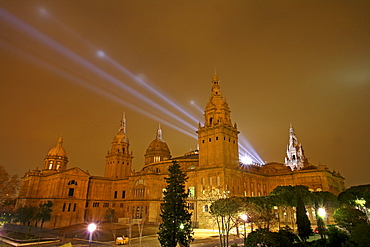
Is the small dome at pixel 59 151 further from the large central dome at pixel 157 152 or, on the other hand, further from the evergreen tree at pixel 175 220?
the evergreen tree at pixel 175 220

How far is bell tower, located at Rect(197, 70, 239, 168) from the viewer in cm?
5503

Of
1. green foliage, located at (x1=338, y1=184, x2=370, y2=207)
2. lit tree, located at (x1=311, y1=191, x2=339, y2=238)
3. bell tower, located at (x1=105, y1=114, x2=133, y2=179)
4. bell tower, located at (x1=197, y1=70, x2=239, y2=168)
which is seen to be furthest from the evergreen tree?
bell tower, located at (x1=105, y1=114, x2=133, y2=179)

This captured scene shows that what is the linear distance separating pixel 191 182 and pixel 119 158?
41483 mm

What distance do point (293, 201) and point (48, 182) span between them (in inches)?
2616

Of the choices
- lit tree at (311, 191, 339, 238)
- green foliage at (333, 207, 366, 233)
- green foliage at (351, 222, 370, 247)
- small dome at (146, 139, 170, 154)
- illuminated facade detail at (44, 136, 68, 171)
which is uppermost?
small dome at (146, 139, 170, 154)

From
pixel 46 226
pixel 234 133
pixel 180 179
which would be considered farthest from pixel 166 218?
pixel 46 226

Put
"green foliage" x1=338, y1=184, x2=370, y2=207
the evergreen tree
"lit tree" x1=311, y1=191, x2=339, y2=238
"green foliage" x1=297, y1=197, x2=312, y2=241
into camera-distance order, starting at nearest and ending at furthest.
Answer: the evergreen tree
"green foliage" x1=297, y1=197, x2=312, y2=241
"lit tree" x1=311, y1=191, x2=339, y2=238
"green foliage" x1=338, y1=184, x2=370, y2=207

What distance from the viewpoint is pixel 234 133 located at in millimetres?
60094

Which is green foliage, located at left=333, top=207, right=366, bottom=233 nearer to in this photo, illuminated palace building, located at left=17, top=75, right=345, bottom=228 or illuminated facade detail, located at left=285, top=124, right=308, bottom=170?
illuminated palace building, located at left=17, top=75, right=345, bottom=228

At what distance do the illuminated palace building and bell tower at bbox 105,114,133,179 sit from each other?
28.1 inches

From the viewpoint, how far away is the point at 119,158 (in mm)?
91250

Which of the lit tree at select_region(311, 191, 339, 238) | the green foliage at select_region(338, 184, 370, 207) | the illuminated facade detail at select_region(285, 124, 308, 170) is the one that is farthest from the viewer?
the illuminated facade detail at select_region(285, 124, 308, 170)

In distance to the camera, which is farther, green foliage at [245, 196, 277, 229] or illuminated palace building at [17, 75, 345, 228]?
illuminated palace building at [17, 75, 345, 228]

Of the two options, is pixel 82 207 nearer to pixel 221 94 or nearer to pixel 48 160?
pixel 48 160
